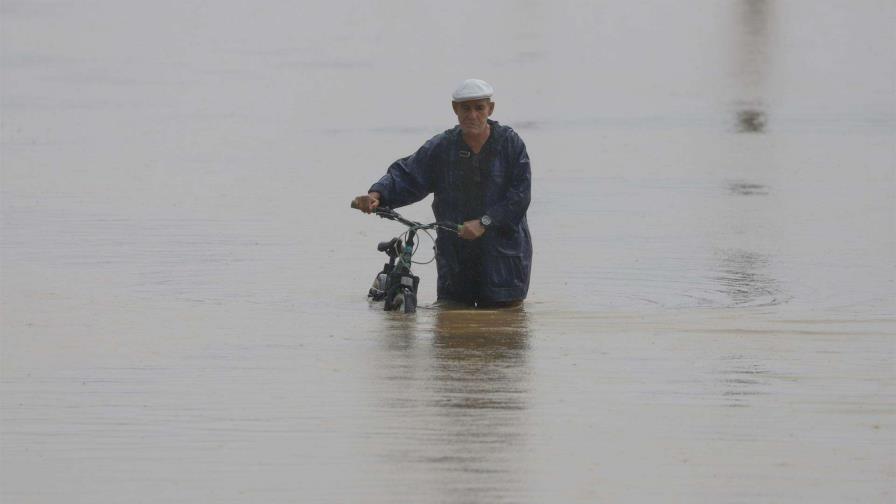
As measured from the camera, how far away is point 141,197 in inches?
646

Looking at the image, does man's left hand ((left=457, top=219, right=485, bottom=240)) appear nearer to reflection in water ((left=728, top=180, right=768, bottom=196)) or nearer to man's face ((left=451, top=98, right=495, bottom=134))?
man's face ((left=451, top=98, right=495, bottom=134))

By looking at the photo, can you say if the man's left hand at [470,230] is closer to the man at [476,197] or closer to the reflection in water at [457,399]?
the man at [476,197]

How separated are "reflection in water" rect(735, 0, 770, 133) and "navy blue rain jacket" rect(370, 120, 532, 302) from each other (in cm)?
1101

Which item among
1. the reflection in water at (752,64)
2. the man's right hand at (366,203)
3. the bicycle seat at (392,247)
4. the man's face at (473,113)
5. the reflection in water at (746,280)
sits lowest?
the reflection in water at (746,280)

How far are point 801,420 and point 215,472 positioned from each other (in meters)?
2.30

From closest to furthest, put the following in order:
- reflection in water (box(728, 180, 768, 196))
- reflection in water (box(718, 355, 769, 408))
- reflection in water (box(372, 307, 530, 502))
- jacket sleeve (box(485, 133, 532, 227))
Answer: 1. reflection in water (box(372, 307, 530, 502))
2. reflection in water (box(718, 355, 769, 408))
3. jacket sleeve (box(485, 133, 532, 227))
4. reflection in water (box(728, 180, 768, 196))

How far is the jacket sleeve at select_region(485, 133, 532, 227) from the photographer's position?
35.5ft

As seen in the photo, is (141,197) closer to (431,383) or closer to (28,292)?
(28,292)

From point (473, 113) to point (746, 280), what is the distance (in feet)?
8.55

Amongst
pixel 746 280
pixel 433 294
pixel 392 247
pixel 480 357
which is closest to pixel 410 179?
pixel 392 247

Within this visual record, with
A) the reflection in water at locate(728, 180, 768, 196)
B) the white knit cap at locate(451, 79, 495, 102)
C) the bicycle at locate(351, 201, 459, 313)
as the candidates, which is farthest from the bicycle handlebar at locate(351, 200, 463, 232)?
the reflection in water at locate(728, 180, 768, 196)

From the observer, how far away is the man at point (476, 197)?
1084 centimetres

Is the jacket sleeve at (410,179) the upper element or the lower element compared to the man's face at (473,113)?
lower

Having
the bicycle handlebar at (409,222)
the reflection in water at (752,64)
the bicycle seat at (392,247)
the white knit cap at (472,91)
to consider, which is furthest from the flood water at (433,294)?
the white knit cap at (472,91)
